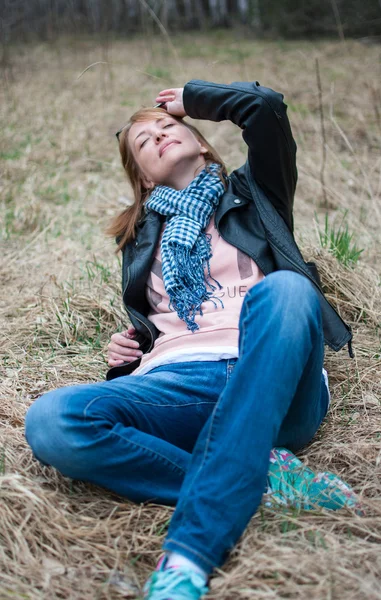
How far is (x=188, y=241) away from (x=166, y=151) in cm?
37

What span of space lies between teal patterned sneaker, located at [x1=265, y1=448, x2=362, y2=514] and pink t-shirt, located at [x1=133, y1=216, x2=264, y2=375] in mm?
371

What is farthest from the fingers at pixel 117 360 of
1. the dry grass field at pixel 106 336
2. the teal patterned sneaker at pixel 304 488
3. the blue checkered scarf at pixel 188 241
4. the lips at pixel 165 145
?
the lips at pixel 165 145

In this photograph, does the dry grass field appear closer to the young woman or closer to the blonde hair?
the young woman

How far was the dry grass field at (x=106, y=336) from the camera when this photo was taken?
5.07ft

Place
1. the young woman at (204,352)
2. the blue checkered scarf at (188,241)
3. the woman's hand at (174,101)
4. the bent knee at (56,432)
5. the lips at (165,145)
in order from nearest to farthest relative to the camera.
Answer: the young woman at (204,352) < the bent knee at (56,432) < the blue checkered scarf at (188,241) < the lips at (165,145) < the woman's hand at (174,101)

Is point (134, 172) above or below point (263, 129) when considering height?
below

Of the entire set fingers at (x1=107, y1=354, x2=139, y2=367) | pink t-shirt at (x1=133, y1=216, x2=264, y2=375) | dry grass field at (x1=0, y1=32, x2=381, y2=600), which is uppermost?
pink t-shirt at (x1=133, y1=216, x2=264, y2=375)

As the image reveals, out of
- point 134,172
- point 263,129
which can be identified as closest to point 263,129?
point 263,129

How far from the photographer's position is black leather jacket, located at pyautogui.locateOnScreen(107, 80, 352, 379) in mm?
2164

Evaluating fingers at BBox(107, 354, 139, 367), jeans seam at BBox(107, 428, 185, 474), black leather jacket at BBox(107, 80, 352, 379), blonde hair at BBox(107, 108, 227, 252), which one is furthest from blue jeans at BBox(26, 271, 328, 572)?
blonde hair at BBox(107, 108, 227, 252)

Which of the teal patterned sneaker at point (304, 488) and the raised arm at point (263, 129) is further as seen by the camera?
the raised arm at point (263, 129)

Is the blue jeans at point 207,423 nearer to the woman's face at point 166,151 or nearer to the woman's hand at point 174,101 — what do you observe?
the woman's face at point 166,151

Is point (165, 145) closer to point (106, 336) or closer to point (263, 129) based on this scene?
point (263, 129)

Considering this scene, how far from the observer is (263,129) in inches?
86.7
